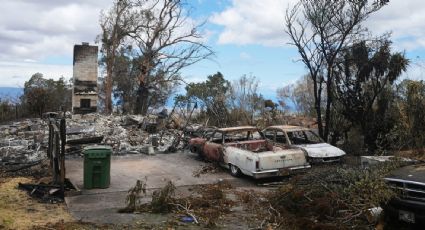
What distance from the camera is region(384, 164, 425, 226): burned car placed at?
6841mm

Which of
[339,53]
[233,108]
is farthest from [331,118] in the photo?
[233,108]

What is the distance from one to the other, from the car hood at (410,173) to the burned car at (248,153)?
392cm

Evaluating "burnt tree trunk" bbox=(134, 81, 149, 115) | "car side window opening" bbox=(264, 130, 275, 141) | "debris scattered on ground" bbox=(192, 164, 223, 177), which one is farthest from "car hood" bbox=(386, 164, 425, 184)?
"burnt tree trunk" bbox=(134, 81, 149, 115)

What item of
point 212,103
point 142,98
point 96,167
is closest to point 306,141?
point 96,167

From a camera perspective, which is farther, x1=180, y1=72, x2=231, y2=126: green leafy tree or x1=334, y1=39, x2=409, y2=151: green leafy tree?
x1=180, y1=72, x2=231, y2=126: green leafy tree

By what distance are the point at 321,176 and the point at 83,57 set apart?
77.7ft

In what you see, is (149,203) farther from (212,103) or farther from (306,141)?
(212,103)

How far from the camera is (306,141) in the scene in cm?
1383

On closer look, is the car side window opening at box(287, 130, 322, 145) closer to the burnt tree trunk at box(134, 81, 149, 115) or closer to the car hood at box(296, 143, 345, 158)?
the car hood at box(296, 143, 345, 158)

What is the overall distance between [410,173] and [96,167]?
7.00 metres

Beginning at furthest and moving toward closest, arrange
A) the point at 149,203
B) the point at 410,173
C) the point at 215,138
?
the point at 215,138
the point at 149,203
the point at 410,173

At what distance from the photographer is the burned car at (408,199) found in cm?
Result: 684

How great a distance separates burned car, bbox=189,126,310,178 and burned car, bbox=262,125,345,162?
1.21 feet

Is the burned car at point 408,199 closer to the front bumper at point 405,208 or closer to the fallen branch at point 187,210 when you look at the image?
the front bumper at point 405,208
